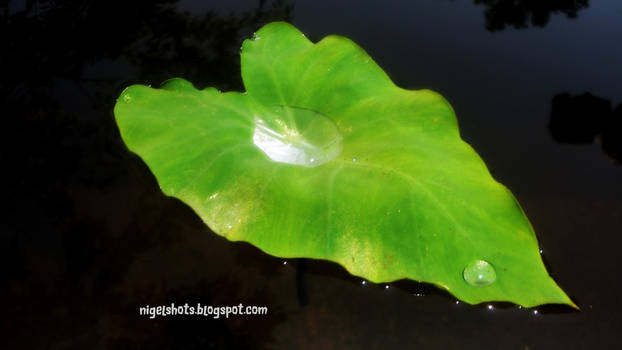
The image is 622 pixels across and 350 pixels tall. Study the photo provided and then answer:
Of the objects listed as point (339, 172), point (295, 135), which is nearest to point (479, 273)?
point (339, 172)

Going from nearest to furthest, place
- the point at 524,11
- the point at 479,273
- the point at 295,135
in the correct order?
1. the point at 479,273
2. the point at 295,135
3. the point at 524,11

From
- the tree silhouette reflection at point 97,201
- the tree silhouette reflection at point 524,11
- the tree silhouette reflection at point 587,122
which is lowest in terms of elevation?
the tree silhouette reflection at point 97,201

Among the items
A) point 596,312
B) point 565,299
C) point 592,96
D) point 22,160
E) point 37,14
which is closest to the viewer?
point 565,299

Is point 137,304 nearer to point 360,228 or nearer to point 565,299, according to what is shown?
point 360,228

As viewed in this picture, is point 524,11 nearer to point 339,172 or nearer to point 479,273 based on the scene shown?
point 339,172

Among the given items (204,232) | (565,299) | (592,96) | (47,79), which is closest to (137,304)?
(204,232)

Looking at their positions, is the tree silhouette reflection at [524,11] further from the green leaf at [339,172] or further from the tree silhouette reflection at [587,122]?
the green leaf at [339,172]

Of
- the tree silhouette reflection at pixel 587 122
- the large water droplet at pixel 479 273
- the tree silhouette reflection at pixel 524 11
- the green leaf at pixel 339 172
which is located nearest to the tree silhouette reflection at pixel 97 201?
the green leaf at pixel 339 172
